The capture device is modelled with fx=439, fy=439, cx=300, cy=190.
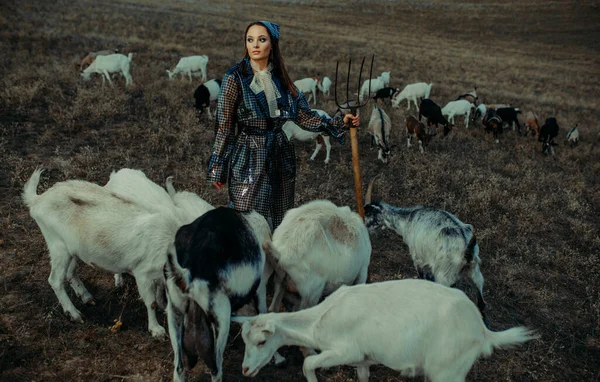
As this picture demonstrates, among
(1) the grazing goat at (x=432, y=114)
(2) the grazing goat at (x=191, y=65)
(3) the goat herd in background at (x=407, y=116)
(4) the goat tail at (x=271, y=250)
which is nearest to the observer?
(4) the goat tail at (x=271, y=250)

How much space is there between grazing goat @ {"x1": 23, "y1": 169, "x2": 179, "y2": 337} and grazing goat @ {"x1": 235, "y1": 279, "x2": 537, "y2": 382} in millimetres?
1251

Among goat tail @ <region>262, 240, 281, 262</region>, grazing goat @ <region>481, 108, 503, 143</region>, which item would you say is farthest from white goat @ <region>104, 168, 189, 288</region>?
grazing goat @ <region>481, 108, 503, 143</region>

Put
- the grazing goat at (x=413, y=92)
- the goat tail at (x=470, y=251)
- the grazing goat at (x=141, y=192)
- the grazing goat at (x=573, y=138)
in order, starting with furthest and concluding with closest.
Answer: the grazing goat at (x=413, y=92) < the grazing goat at (x=573, y=138) < the grazing goat at (x=141, y=192) < the goat tail at (x=470, y=251)

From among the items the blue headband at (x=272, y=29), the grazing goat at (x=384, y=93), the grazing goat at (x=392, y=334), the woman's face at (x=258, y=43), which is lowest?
the grazing goat at (x=384, y=93)

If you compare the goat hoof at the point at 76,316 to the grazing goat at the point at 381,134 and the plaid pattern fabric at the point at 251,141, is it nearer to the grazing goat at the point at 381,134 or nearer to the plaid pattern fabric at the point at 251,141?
the plaid pattern fabric at the point at 251,141

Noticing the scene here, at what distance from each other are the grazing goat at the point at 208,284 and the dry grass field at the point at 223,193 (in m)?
0.70

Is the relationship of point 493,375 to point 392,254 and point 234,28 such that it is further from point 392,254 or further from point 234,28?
point 234,28

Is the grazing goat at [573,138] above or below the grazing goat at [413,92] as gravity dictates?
below

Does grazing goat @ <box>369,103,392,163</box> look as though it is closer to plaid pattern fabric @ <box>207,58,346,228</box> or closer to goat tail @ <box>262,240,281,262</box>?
plaid pattern fabric @ <box>207,58,346,228</box>

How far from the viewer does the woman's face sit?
3.98m

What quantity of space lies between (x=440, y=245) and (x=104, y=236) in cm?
337

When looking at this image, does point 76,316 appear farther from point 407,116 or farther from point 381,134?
point 407,116

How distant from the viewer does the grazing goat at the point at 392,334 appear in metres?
3.19

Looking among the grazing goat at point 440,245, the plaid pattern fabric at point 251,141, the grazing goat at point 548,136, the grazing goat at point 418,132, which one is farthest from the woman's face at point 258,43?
the grazing goat at point 548,136
